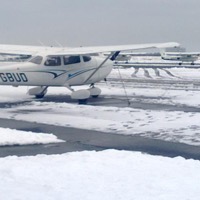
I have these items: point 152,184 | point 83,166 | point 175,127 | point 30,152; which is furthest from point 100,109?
point 152,184

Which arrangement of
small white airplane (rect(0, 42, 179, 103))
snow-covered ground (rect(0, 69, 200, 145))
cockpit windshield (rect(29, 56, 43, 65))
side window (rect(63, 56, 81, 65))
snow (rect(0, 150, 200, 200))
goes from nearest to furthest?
snow (rect(0, 150, 200, 200))
snow-covered ground (rect(0, 69, 200, 145))
small white airplane (rect(0, 42, 179, 103))
cockpit windshield (rect(29, 56, 43, 65))
side window (rect(63, 56, 81, 65))

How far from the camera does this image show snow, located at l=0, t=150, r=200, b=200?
21.4 feet

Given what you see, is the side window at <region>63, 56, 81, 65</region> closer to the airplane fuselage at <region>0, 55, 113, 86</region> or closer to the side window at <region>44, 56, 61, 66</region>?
the airplane fuselage at <region>0, 55, 113, 86</region>

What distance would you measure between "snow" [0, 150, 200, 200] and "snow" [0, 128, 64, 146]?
74.7 inches

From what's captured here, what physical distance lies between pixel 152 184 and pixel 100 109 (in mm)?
10997

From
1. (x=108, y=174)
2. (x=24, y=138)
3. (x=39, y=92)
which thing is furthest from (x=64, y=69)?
(x=108, y=174)

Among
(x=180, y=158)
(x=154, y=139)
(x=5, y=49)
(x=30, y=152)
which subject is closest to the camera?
(x=180, y=158)

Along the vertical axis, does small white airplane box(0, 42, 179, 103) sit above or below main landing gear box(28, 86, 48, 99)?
above

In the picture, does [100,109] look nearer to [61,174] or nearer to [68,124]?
[68,124]

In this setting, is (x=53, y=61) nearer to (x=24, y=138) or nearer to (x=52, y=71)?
(x=52, y=71)

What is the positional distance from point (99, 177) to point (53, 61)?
14458mm

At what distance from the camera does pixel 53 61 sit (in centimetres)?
2148

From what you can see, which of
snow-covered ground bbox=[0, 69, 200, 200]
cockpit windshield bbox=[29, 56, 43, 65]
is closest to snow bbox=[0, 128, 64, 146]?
snow-covered ground bbox=[0, 69, 200, 200]

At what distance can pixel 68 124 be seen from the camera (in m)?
14.3
